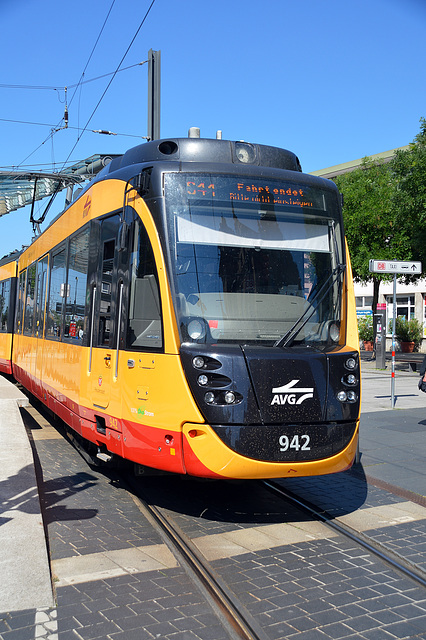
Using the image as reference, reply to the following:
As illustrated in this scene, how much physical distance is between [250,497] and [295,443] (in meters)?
1.63

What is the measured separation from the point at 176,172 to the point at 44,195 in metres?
21.3

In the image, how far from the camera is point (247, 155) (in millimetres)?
6086

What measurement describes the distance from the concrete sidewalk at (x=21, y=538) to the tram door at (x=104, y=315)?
109cm

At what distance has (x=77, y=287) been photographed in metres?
7.55

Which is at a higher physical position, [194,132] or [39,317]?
[194,132]

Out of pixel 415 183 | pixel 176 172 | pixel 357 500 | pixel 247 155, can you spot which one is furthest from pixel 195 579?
pixel 415 183

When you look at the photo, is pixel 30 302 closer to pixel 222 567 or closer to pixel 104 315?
pixel 104 315

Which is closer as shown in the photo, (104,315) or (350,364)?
(350,364)

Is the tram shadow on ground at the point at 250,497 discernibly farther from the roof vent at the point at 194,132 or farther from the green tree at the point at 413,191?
the green tree at the point at 413,191

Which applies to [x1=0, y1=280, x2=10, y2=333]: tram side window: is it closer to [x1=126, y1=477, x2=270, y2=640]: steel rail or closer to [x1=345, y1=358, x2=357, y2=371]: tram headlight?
[x1=126, y1=477, x2=270, y2=640]: steel rail

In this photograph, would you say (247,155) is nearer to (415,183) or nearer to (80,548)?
(80,548)

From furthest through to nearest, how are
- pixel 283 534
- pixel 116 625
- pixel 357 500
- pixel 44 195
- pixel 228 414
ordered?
pixel 44 195 < pixel 357 500 < pixel 283 534 < pixel 228 414 < pixel 116 625

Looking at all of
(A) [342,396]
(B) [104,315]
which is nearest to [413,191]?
(B) [104,315]

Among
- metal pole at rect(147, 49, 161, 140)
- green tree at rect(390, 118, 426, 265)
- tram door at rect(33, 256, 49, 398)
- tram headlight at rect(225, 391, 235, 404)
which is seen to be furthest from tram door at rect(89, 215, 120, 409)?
green tree at rect(390, 118, 426, 265)
